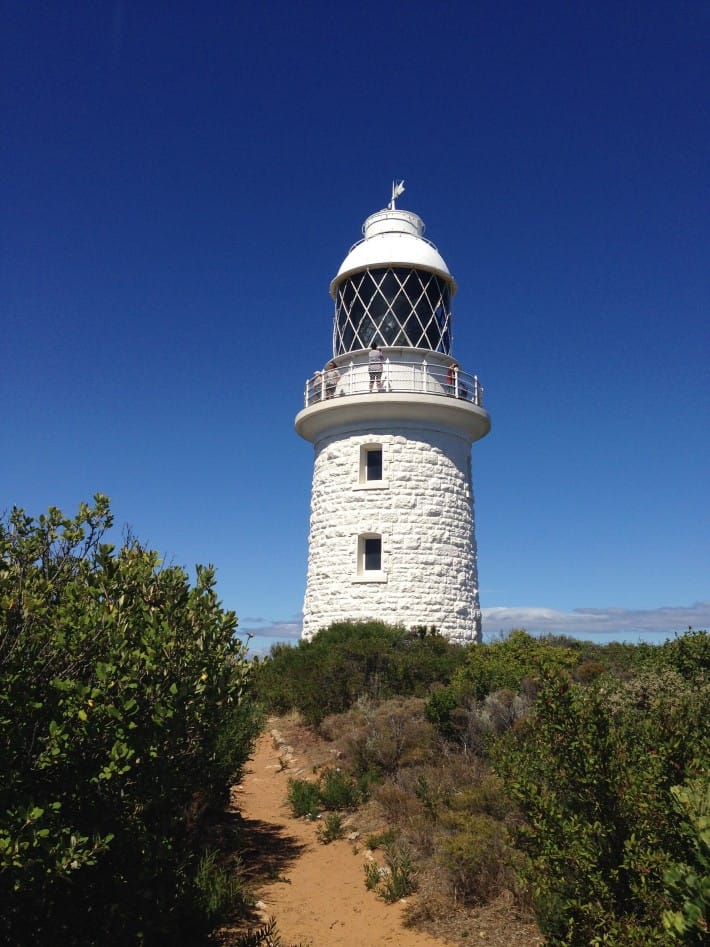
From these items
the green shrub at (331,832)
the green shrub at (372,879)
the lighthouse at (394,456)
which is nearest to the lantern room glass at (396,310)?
the lighthouse at (394,456)

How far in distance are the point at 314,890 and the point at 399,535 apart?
9.78m

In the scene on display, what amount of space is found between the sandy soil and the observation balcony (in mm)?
9252

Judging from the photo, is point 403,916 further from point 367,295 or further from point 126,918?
point 367,295

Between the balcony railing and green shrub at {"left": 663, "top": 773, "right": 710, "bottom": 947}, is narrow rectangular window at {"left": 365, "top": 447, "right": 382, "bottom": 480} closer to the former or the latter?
the balcony railing

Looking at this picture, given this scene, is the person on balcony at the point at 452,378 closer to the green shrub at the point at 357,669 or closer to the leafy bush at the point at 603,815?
the green shrub at the point at 357,669

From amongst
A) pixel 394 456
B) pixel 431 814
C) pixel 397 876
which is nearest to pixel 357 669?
pixel 431 814

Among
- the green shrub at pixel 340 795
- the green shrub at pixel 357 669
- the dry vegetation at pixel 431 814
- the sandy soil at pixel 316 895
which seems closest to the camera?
the sandy soil at pixel 316 895

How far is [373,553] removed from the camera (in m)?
17.2

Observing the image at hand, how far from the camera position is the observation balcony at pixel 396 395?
669 inches

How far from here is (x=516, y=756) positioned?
5.76m

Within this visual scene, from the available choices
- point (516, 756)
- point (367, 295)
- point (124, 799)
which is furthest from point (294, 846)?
point (367, 295)

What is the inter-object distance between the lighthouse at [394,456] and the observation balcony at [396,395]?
32 mm

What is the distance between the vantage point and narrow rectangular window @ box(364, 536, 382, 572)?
17.1 m

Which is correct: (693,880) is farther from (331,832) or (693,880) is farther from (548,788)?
(331,832)
